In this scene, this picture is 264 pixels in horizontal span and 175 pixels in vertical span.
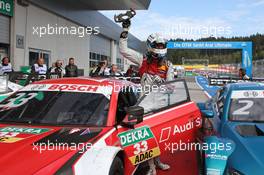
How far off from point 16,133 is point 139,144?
135 centimetres

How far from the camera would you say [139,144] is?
4383 mm

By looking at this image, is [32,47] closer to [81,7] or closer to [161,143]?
[81,7]

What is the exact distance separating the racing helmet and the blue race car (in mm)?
1072

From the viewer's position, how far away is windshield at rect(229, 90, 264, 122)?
5.31 meters

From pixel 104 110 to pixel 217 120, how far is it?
2019 millimetres

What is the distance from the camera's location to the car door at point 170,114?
4868 mm

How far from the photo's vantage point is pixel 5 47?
15.5 m

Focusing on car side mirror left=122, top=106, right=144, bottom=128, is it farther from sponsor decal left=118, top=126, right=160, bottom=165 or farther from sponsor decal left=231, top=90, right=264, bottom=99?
sponsor decal left=231, top=90, right=264, bottom=99

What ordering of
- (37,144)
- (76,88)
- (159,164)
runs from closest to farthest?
(37,144)
(76,88)
(159,164)

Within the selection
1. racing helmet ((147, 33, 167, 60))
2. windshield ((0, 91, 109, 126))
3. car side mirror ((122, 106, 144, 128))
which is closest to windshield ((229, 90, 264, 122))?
racing helmet ((147, 33, 167, 60))

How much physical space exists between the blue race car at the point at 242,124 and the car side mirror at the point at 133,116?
3.52 feet

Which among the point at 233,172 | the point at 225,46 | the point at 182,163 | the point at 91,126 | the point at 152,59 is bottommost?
the point at 182,163

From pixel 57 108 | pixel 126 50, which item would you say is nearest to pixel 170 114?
pixel 126 50

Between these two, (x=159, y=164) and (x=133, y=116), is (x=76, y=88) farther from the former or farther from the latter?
(x=159, y=164)
